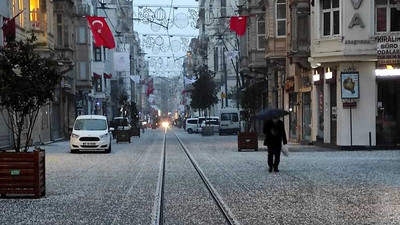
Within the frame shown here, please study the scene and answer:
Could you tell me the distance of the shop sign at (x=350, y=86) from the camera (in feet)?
107

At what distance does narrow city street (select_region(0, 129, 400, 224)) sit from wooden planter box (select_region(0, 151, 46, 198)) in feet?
0.87

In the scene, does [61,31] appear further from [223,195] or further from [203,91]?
[223,195]

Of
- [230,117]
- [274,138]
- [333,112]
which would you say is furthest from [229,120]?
[274,138]

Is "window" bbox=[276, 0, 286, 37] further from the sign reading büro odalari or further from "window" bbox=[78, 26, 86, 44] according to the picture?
"window" bbox=[78, 26, 86, 44]

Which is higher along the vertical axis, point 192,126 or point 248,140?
point 248,140

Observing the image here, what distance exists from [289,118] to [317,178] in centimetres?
2826

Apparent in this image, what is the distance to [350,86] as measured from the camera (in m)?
32.7

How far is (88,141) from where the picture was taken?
33.3 meters

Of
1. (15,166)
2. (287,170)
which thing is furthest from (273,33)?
(15,166)

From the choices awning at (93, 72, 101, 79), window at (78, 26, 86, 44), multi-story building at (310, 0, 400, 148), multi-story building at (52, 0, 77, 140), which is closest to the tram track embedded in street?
multi-story building at (310, 0, 400, 148)

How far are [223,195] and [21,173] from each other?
13.8ft

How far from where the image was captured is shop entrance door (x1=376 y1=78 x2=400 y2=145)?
32.8 m

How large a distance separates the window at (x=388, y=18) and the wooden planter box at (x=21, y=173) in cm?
2240

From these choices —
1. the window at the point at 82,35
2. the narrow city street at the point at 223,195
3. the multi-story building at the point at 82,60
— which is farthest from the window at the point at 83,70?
the narrow city street at the point at 223,195
